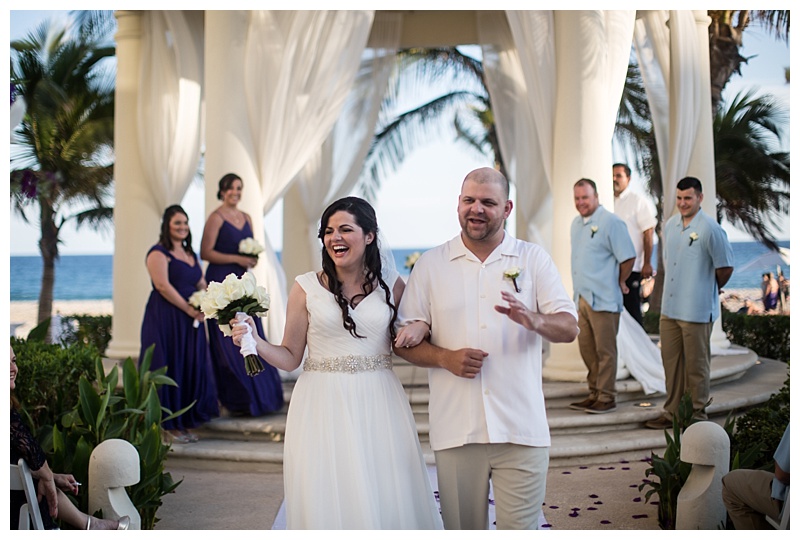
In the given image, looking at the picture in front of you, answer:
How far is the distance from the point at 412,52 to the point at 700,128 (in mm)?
11784

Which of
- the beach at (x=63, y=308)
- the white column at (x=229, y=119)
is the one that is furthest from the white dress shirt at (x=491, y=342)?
the beach at (x=63, y=308)

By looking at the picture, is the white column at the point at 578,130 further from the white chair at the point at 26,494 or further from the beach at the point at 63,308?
the beach at the point at 63,308

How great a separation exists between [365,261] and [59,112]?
51.0ft

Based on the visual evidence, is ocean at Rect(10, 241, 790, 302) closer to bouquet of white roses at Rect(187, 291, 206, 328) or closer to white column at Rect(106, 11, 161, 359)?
white column at Rect(106, 11, 161, 359)

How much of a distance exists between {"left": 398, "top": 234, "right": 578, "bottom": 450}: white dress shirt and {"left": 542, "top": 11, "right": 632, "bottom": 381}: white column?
4.71 m

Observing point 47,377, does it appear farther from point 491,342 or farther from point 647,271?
point 647,271

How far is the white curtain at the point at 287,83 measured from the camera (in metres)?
8.79

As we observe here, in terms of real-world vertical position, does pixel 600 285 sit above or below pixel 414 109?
below

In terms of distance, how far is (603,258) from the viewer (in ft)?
25.0

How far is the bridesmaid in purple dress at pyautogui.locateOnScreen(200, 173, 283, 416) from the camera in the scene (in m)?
7.44

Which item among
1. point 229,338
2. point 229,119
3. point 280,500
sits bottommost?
point 280,500

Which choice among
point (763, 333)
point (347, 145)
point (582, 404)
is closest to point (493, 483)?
point (582, 404)

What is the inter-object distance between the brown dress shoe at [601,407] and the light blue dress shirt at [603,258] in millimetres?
759

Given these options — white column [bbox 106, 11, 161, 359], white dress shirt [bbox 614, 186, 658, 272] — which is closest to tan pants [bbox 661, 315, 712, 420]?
white dress shirt [bbox 614, 186, 658, 272]
